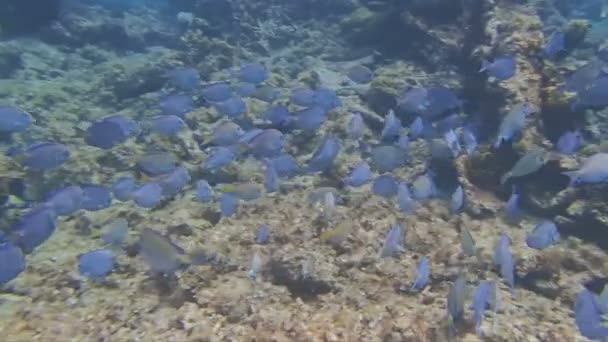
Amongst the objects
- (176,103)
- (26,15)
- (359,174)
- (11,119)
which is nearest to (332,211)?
(359,174)

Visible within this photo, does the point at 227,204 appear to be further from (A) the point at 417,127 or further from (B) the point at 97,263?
(A) the point at 417,127

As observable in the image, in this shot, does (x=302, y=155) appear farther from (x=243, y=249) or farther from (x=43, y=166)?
(x=43, y=166)

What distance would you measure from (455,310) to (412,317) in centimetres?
38

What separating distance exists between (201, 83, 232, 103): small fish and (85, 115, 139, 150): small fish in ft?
4.59

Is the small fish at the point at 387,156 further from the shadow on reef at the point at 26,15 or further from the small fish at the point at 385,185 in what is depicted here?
the shadow on reef at the point at 26,15

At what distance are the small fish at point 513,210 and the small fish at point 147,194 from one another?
3.92 meters

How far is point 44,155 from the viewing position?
18.7ft

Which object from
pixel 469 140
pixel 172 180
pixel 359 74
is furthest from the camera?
pixel 359 74

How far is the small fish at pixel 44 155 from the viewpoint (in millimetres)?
5680

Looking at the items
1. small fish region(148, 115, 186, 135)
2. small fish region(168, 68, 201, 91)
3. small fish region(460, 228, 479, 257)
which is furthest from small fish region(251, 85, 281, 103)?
small fish region(460, 228, 479, 257)

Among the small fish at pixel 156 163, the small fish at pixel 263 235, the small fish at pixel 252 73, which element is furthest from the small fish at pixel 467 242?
the small fish at pixel 252 73

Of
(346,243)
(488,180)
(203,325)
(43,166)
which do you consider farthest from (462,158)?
(43,166)

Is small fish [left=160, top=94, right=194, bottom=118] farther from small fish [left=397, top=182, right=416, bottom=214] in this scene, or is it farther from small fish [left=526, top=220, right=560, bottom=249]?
small fish [left=526, top=220, right=560, bottom=249]

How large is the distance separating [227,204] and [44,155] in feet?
6.94
